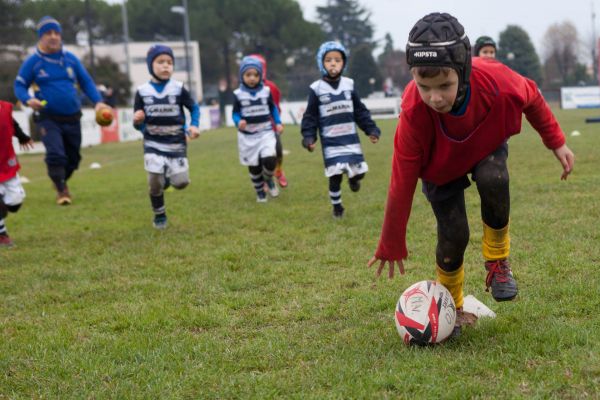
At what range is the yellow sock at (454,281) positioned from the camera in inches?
155

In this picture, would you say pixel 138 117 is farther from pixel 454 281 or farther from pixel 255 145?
pixel 454 281

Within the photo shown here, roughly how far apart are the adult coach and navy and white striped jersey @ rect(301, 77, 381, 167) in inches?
118

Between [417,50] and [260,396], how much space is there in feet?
5.28

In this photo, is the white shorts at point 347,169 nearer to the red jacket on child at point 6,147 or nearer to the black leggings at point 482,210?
the red jacket on child at point 6,147

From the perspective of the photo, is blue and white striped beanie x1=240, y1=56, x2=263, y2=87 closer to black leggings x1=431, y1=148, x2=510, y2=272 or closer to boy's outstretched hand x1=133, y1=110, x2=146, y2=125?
boy's outstretched hand x1=133, y1=110, x2=146, y2=125

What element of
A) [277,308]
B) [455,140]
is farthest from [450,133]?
[277,308]

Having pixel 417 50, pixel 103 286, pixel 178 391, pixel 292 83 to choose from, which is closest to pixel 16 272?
pixel 103 286

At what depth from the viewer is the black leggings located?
366 centimetres

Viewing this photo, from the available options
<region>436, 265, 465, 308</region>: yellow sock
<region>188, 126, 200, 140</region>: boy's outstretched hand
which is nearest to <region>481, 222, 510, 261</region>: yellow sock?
<region>436, 265, 465, 308</region>: yellow sock

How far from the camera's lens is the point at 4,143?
23.7 feet

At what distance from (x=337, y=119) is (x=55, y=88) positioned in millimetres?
3944

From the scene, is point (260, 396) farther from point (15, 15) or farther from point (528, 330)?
point (15, 15)

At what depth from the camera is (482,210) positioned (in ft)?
12.6

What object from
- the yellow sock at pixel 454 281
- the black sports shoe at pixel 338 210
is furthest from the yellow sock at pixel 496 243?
the black sports shoe at pixel 338 210
